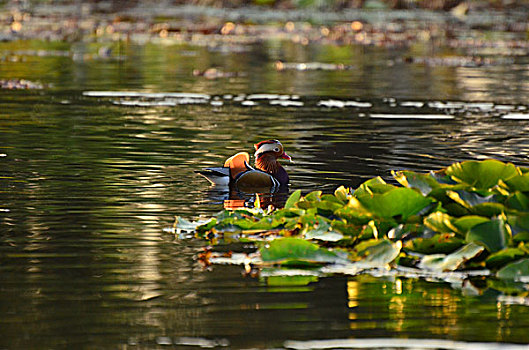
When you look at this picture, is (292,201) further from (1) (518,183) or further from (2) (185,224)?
(1) (518,183)

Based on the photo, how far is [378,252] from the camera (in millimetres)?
7926

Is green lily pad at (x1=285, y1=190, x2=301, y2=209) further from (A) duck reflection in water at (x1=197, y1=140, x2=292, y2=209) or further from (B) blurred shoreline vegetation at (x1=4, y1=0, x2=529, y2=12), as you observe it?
(B) blurred shoreline vegetation at (x1=4, y1=0, x2=529, y2=12)

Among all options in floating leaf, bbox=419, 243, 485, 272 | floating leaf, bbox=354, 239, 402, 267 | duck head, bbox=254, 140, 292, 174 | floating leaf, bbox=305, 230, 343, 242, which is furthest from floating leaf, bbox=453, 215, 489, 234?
duck head, bbox=254, 140, 292, 174

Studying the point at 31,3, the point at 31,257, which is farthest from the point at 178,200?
the point at 31,3

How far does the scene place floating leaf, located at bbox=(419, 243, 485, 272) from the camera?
7.72 m

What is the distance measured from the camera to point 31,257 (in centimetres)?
809

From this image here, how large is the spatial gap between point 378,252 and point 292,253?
0.59 metres

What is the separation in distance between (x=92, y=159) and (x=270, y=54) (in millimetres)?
19890

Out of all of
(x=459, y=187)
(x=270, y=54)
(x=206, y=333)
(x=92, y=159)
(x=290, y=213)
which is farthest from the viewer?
(x=270, y=54)

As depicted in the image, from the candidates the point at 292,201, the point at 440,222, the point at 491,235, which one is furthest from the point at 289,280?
the point at 292,201

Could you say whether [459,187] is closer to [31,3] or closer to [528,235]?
[528,235]

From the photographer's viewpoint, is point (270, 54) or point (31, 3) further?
point (31, 3)

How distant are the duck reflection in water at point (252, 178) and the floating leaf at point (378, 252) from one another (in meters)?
2.91

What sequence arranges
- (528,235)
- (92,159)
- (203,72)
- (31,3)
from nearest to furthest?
(528,235) < (92,159) < (203,72) < (31,3)
